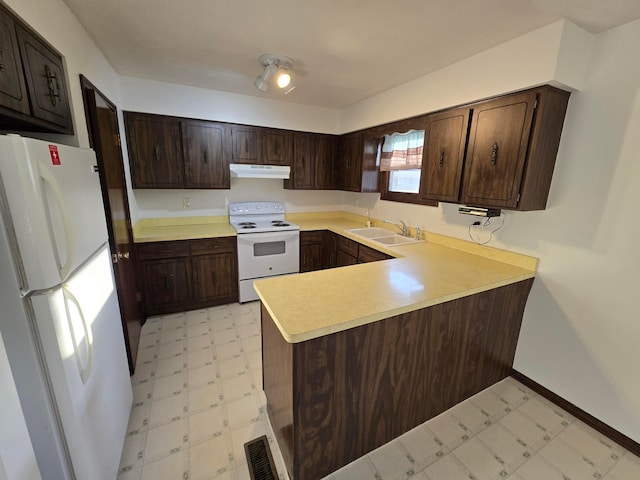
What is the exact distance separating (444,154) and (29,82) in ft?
8.13

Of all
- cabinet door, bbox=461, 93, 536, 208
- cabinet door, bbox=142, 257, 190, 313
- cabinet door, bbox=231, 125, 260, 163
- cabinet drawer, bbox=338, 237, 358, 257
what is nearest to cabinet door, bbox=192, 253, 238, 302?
cabinet door, bbox=142, 257, 190, 313

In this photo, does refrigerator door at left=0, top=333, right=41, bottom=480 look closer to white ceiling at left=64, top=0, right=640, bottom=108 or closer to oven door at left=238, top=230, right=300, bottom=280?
white ceiling at left=64, top=0, right=640, bottom=108

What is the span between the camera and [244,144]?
3.23m

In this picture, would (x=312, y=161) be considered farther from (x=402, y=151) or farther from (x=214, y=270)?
(x=214, y=270)

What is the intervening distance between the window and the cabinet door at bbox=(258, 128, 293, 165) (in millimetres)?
1195

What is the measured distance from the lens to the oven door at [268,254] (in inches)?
123

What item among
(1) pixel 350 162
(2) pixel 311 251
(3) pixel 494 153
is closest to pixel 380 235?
(2) pixel 311 251

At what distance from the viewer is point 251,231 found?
122 inches

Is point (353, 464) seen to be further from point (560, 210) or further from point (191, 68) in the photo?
point (191, 68)

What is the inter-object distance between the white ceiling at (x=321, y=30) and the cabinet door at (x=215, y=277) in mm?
1857

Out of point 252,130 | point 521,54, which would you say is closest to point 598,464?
point 521,54

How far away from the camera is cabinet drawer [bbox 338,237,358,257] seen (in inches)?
119

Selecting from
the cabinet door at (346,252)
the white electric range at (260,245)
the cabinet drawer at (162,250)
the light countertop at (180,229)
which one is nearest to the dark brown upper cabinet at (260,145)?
the white electric range at (260,245)

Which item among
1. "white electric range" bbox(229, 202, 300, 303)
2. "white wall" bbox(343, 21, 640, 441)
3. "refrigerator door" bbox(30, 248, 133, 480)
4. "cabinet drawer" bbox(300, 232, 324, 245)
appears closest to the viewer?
"refrigerator door" bbox(30, 248, 133, 480)
